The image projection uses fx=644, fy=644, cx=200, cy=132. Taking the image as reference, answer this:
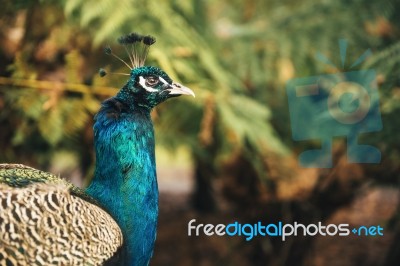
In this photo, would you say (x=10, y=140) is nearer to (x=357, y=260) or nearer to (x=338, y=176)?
(x=338, y=176)

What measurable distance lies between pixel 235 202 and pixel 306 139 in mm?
596

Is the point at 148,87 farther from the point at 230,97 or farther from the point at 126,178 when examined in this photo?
the point at 230,97

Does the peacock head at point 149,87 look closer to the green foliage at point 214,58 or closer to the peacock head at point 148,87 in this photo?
the peacock head at point 148,87

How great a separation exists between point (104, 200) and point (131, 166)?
0.44 ft

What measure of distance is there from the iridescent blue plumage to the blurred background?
721 mm

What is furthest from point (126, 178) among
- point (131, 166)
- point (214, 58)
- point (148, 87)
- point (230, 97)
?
point (214, 58)

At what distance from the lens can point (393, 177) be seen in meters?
3.72

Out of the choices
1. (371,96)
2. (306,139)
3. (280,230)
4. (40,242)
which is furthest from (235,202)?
(40,242)

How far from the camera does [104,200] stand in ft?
6.51

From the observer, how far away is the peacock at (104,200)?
1.72 m

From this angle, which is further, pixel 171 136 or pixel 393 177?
pixel 393 177

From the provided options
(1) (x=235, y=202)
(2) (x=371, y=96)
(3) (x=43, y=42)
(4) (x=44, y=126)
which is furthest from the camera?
(1) (x=235, y=202)

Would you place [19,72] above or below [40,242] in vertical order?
above

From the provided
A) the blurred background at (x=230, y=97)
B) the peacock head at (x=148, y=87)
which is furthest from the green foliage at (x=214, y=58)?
the peacock head at (x=148, y=87)
